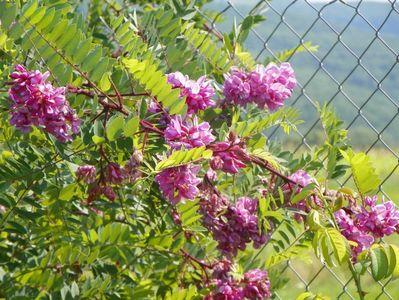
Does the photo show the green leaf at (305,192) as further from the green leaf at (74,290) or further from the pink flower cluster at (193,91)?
the green leaf at (74,290)

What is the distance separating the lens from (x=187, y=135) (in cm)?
144

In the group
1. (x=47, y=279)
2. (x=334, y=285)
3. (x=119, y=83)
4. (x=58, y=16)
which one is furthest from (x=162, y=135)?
(x=334, y=285)

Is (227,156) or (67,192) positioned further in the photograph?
(67,192)

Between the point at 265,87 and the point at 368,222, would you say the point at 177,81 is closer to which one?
the point at 265,87

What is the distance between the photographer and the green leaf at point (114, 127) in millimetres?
1452

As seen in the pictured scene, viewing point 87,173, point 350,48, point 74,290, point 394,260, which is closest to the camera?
point 394,260

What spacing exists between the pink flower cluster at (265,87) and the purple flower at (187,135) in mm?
270

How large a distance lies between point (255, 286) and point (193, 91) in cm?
47

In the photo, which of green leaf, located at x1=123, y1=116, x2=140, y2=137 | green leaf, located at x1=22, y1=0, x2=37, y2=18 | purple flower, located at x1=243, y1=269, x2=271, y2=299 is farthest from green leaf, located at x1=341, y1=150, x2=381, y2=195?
green leaf, located at x1=22, y1=0, x2=37, y2=18

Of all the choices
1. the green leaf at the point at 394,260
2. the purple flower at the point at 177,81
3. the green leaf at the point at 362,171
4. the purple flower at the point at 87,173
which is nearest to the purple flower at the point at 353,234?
the green leaf at the point at 362,171

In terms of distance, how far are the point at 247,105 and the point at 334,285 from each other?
2906mm

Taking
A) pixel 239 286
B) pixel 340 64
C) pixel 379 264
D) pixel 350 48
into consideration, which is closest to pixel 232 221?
pixel 239 286

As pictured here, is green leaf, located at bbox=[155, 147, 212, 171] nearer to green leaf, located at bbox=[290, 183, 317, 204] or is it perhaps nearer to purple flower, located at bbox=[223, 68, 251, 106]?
green leaf, located at bbox=[290, 183, 317, 204]

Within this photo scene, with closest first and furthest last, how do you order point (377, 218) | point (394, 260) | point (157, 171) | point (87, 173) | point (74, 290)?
point (394, 260) < point (157, 171) < point (377, 218) < point (87, 173) < point (74, 290)
